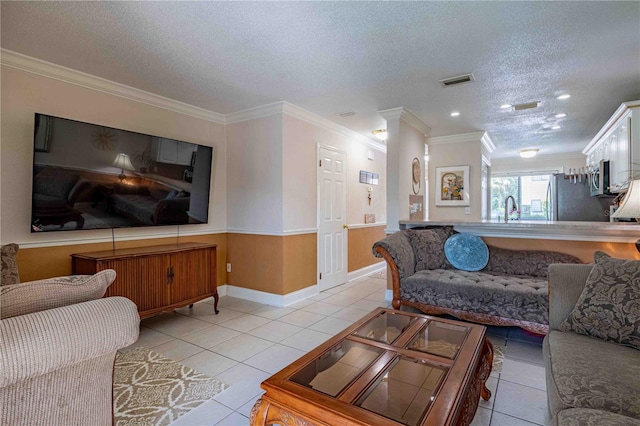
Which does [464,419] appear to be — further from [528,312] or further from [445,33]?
[445,33]

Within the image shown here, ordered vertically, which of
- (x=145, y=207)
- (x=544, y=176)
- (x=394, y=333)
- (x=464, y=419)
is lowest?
(x=464, y=419)

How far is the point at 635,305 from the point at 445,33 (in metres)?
2.03

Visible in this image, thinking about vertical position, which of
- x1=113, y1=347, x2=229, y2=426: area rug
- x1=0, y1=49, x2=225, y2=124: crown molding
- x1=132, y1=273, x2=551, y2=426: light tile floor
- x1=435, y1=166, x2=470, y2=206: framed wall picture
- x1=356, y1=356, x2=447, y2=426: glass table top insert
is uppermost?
x1=0, y1=49, x2=225, y2=124: crown molding

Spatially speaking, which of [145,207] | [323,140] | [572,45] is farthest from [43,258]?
[572,45]

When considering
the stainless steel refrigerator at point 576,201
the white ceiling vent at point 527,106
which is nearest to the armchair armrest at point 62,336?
the white ceiling vent at point 527,106

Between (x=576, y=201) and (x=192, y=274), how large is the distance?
6.06 metres

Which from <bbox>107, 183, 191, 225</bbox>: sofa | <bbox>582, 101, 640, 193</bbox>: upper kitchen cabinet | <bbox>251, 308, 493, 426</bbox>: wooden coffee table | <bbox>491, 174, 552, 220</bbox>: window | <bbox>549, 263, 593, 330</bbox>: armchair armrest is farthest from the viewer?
<bbox>491, 174, 552, 220</bbox>: window

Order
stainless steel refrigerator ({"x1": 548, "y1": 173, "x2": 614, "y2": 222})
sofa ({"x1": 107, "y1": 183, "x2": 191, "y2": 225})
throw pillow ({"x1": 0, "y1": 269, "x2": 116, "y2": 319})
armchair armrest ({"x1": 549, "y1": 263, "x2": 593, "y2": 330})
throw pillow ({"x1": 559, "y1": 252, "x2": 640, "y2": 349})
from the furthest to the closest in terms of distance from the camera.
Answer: stainless steel refrigerator ({"x1": 548, "y1": 173, "x2": 614, "y2": 222}), sofa ({"x1": 107, "y1": 183, "x2": 191, "y2": 225}), armchair armrest ({"x1": 549, "y1": 263, "x2": 593, "y2": 330}), throw pillow ({"x1": 559, "y1": 252, "x2": 640, "y2": 349}), throw pillow ({"x1": 0, "y1": 269, "x2": 116, "y2": 319})

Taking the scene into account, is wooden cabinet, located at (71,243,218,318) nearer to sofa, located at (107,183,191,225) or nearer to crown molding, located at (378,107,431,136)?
sofa, located at (107,183,191,225)

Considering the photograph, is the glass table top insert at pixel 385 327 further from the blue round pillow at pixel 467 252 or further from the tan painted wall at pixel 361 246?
the tan painted wall at pixel 361 246

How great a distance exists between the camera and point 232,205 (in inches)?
175

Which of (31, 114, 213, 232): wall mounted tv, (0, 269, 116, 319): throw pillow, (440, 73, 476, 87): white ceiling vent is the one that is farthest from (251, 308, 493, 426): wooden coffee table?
(31, 114, 213, 232): wall mounted tv

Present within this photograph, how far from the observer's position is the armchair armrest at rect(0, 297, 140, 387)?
36.3 inches

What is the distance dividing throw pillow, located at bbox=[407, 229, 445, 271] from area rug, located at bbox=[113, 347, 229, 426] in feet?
7.76
